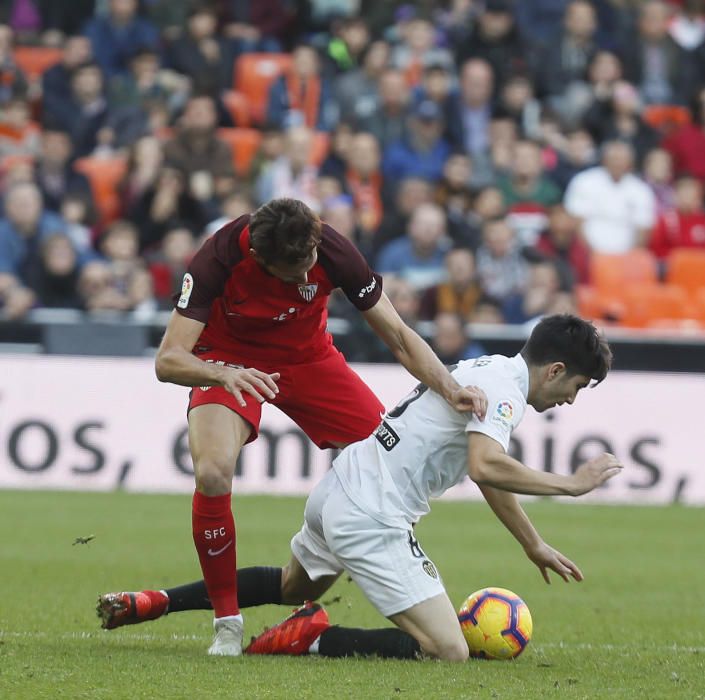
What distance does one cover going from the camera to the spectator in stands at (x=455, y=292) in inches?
591

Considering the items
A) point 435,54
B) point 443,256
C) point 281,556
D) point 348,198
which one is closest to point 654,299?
point 443,256

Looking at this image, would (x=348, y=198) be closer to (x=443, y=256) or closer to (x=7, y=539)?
(x=443, y=256)

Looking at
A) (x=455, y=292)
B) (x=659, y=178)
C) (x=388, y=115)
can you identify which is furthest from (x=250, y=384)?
(x=659, y=178)

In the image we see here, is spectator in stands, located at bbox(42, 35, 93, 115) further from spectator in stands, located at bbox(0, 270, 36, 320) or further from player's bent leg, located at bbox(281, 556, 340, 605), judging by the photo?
player's bent leg, located at bbox(281, 556, 340, 605)

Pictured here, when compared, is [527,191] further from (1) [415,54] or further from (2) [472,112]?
(1) [415,54]

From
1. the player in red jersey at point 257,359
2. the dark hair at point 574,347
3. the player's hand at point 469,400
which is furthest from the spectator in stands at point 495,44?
the player's hand at point 469,400

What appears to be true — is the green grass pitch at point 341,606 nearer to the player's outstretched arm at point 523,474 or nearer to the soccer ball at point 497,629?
the soccer ball at point 497,629

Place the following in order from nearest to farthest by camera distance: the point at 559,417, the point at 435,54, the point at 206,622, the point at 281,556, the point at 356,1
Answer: the point at 206,622 → the point at 281,556 → the point at 559,417 → the point at 435,54 → the point at 356,1

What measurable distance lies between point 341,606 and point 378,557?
6.71 feet

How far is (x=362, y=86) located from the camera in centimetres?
1794

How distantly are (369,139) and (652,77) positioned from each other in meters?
4.62

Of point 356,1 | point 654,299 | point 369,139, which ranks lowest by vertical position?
point 654,299

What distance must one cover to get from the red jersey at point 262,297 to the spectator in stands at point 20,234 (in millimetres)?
8216

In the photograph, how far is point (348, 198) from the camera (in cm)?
1644
